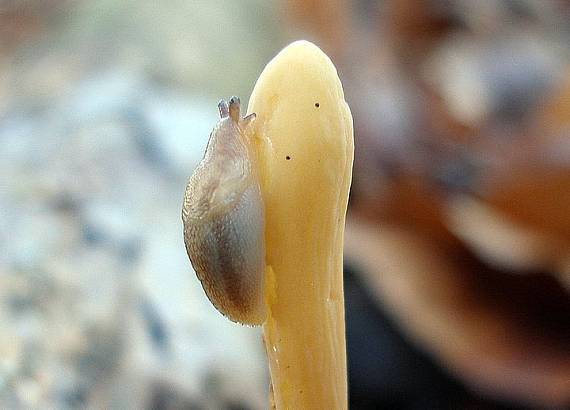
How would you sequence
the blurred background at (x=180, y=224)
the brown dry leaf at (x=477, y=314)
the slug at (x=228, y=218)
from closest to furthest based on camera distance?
the slug at (x=228, y=218)
the blurred background at (x=180, y=224)
the brown dry leaf at (x=477, y=314)

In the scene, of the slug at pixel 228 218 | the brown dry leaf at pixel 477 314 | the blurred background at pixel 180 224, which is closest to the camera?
the slug at pixel 228 218

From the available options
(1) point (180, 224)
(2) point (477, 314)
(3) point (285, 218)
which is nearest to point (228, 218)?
(3) point (285, 218)

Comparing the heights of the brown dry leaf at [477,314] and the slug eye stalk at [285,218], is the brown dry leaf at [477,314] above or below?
above

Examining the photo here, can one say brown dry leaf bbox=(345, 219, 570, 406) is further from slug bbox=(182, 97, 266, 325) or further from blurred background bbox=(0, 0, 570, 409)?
slug bbox=(182, 97, 266, 325)

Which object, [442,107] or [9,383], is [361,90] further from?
[9,383]

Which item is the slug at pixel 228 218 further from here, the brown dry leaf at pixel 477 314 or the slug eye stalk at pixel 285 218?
the brown dry leaf at pixel 477 314

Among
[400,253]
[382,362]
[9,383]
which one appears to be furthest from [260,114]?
[400,253]

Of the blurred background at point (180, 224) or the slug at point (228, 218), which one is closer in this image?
the slug at point (228, 218)

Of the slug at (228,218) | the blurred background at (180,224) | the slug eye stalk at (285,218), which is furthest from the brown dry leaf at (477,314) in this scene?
the slug at (228,218)

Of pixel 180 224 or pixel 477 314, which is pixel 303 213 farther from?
pixel 477 314
